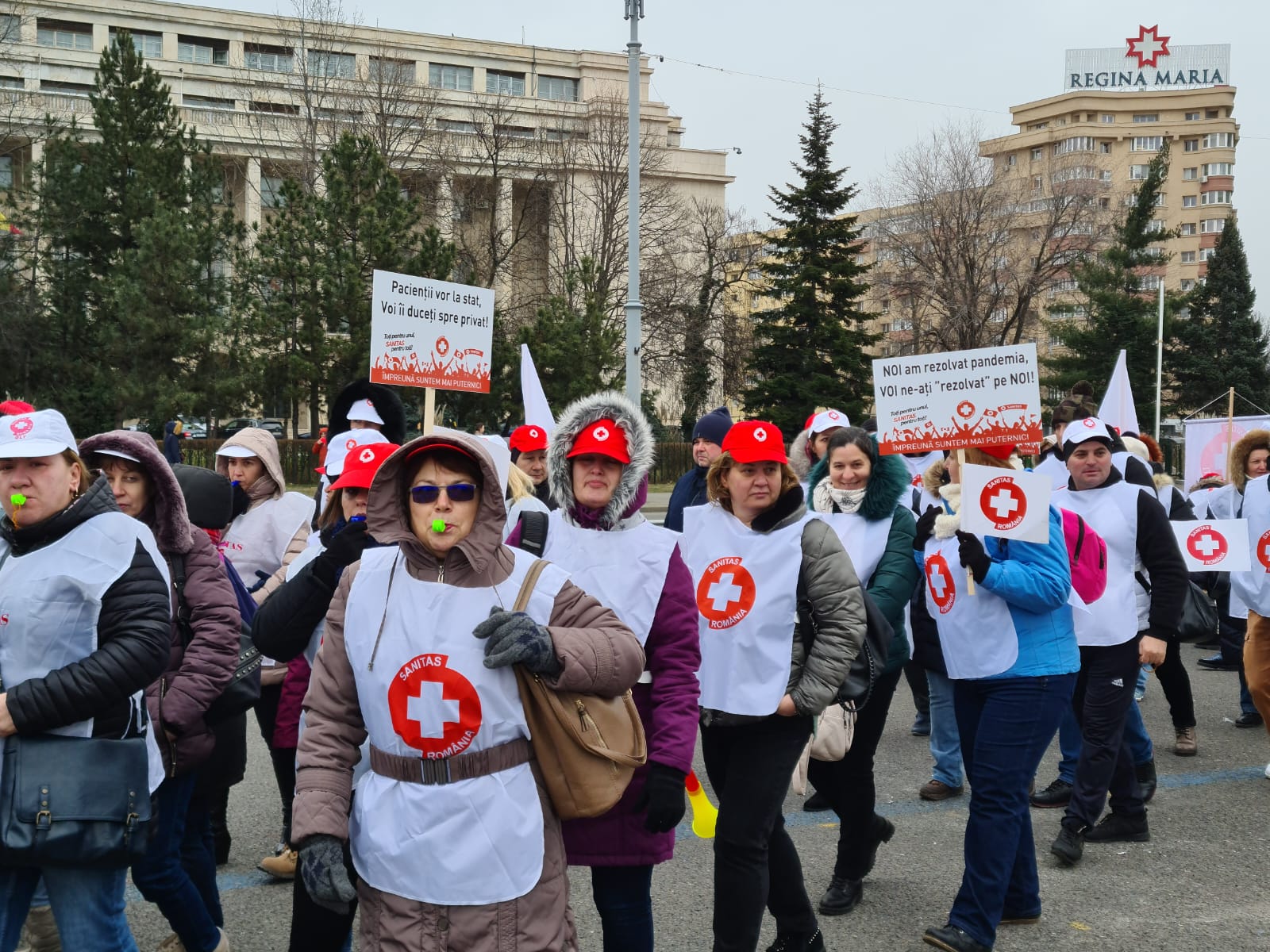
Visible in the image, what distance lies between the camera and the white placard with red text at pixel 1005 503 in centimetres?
452

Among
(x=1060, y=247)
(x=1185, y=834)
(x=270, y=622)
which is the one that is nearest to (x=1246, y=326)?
(x=1060, y=247)

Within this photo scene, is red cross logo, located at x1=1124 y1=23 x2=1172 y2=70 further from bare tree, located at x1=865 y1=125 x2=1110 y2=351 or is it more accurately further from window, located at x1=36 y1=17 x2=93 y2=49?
window, located at x1=36 y1=17 x2=93 y2=49

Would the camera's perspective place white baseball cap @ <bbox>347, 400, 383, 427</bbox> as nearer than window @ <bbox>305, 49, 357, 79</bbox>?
Yes

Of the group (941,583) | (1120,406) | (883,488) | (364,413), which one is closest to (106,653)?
(941,583)

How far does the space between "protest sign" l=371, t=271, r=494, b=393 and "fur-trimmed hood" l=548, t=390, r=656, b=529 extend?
2936mm

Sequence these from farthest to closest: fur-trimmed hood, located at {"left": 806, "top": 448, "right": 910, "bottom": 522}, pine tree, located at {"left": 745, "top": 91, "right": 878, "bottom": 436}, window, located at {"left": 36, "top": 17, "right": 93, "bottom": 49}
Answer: window, located at {"left": 36, "top": 17, "right": 93, "bottom": 49} → pine tree, located at {"left": 745, "top": 91, "right": 878, "bottom": 436} → fur-trimmed hood, located at {"left": 806, "top": 448, "right": 910, "bottom": 522}

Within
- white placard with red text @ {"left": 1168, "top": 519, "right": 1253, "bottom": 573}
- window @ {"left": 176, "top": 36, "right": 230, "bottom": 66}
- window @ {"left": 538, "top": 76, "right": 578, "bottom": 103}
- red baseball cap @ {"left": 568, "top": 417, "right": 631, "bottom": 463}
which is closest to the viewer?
red baseball cap @ {"left": 568, "top": 417, "right": 631, "bottom": 463}

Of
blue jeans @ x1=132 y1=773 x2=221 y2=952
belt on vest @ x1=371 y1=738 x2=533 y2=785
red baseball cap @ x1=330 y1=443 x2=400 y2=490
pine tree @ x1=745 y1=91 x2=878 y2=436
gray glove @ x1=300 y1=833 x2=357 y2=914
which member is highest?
pine tree @ x1=745 y1=91 x2=878 y2=436

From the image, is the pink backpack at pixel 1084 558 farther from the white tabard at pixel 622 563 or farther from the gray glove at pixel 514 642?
the gray glove at pixel 514 642

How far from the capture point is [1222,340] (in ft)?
173

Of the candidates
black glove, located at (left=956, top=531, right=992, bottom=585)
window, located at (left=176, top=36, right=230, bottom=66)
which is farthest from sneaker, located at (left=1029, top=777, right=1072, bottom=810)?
window, located at (left=176, top=36, right=230, bottom=66)

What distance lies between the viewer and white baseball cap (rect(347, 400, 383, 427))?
664 cm

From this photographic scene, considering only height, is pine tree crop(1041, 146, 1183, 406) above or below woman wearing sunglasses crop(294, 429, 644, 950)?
above

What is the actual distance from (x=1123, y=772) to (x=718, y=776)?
2688mm
